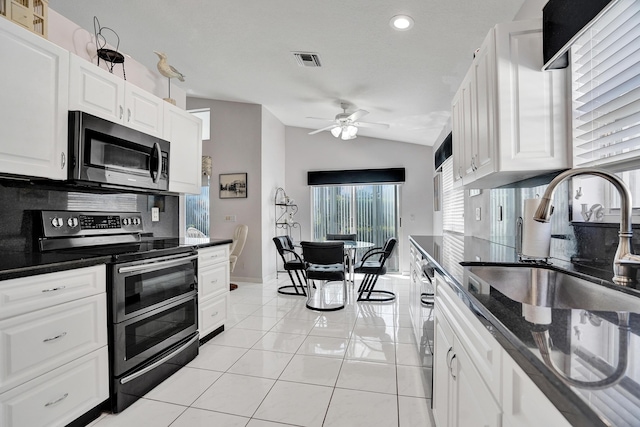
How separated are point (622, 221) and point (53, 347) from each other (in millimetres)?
2424

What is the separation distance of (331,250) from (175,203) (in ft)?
5.80

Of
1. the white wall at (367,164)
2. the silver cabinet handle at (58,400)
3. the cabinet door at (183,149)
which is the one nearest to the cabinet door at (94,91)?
the cabinet door at (183,149)

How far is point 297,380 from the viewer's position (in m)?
2.14

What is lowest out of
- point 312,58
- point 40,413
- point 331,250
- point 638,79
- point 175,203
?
point 40,413

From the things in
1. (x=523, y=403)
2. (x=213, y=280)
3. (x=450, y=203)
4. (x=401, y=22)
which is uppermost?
(x=401, y=22)

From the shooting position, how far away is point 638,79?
104 centimetres

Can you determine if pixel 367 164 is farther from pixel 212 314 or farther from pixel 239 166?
pixel 212 314

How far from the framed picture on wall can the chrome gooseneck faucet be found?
4809 millimetres

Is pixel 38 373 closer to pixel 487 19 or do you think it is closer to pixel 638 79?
pixel 638 79

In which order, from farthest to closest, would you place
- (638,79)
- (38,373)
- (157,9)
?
(157,9)
(38,373)
(638,79)

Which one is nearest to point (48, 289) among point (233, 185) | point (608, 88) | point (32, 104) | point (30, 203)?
point (30, 203)

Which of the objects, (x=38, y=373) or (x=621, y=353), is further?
(x=38, y=373)

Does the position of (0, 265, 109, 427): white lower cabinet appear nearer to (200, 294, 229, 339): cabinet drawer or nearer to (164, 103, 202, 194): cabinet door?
(200, 294, 229, 339): cabinet drawer

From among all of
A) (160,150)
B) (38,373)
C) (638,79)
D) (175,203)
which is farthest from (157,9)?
(638,79)
